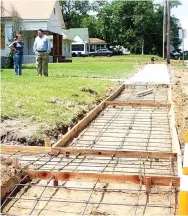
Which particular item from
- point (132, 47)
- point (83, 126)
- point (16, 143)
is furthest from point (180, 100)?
point (132, 47)

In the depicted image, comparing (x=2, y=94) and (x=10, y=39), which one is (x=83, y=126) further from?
(x=10, y=39)

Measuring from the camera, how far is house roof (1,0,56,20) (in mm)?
30406

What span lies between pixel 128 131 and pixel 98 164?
2.29m

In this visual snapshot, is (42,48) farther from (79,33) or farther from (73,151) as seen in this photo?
(79,33)

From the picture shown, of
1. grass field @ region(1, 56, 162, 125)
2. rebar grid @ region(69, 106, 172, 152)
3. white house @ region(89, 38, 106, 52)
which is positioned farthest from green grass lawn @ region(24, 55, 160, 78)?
white house @ region(89, 38, 106, 52)

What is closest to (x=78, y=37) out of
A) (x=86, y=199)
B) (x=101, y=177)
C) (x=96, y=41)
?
(x=96, y=41)

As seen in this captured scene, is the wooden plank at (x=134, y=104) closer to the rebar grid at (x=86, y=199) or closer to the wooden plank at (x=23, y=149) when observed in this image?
the wooden plank at (x=23, y=149)

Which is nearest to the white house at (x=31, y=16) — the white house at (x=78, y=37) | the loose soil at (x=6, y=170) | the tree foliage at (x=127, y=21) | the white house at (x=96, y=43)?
the tree foliage at (x=127, y=21)

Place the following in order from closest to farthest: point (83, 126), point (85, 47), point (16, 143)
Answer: point (16, 143) → point (83, 126) → point (85, 47)

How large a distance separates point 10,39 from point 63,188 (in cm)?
2236

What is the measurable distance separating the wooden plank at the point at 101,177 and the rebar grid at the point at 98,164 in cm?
37

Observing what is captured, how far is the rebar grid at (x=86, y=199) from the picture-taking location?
405cm

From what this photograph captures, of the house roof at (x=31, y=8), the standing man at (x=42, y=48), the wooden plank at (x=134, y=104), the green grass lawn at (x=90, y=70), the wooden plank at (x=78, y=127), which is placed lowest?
the wooden plank at (x=78, y=127)

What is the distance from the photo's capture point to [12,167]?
16.1ft
